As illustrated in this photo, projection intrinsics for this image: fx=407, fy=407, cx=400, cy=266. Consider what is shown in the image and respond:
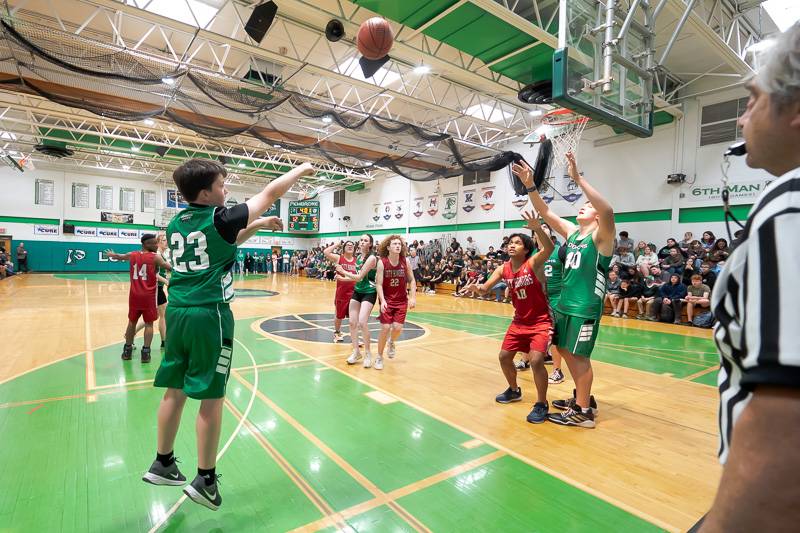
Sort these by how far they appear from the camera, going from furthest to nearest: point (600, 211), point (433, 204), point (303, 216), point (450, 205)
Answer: point (303, 216) < point (433, 204) < point (450, 205) < point (600, 211)

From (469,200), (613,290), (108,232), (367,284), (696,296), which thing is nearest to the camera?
(367,284)

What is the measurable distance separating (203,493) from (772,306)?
2548mm

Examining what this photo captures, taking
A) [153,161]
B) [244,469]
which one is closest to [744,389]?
[244,469]

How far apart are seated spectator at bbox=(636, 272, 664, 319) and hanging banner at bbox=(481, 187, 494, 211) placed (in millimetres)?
8775

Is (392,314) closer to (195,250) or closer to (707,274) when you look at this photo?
(195,250)

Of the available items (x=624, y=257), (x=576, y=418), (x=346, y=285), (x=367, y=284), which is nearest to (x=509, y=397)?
(x=576, y=418)

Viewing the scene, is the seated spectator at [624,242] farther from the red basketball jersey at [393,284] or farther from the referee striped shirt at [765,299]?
the referee striped shirt at [765,299]

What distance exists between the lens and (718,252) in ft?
33.7

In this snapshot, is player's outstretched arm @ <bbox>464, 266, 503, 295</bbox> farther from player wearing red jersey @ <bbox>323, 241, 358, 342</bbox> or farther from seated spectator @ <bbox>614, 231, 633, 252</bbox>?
seated spectator @ <bbox>614, 231, 633, 252</bbox>

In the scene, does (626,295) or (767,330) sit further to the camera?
(626,295)

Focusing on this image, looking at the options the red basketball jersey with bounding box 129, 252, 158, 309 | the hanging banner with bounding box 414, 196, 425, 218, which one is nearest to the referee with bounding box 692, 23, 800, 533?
the red basketball jersey with bounding box 129, 252, 158, 309

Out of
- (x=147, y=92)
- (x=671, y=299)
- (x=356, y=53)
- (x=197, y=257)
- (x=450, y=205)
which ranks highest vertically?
(x=356, y=53)

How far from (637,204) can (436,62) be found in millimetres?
8492

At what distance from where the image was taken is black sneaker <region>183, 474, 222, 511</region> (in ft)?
7.15
